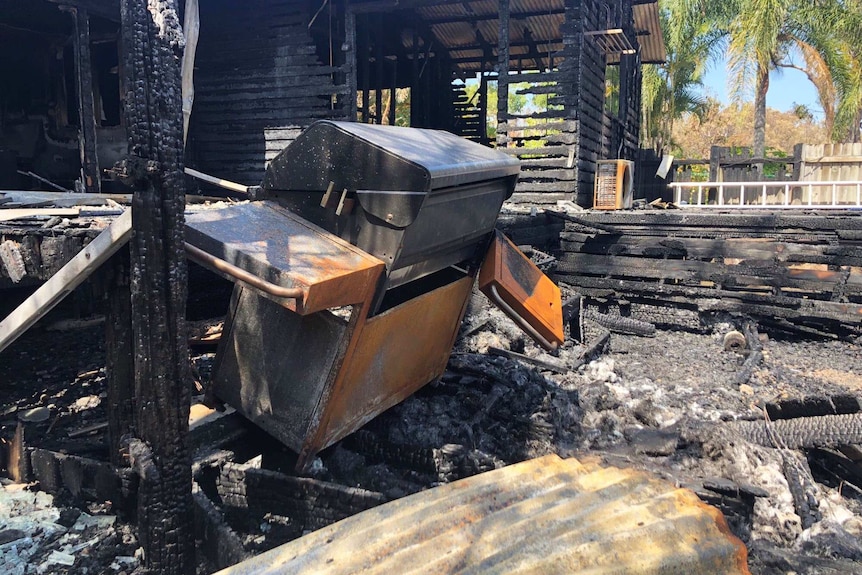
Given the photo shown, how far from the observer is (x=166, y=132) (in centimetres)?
287

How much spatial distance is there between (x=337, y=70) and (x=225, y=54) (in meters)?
2.24

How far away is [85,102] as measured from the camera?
8.95 meters

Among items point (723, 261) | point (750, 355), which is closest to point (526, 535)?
point (750, 355)

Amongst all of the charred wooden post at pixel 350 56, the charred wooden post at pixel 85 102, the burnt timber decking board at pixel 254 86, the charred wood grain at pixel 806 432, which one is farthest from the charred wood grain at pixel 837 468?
the charred wooden post at pixel 85 102

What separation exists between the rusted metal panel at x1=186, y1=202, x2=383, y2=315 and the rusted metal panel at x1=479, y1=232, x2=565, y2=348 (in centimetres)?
131

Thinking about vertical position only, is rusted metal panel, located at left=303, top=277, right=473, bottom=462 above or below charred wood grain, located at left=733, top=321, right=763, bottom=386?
above

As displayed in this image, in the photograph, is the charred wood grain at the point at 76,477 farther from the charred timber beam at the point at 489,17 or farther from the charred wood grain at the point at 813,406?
the charred timber beam at the point at 489,17

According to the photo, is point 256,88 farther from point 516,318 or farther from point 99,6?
point 516,318

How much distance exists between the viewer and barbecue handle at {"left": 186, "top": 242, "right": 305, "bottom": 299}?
289cm

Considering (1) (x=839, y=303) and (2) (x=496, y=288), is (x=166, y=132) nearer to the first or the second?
(2) (x=496, y=288)

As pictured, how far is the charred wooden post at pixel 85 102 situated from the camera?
8.86 m

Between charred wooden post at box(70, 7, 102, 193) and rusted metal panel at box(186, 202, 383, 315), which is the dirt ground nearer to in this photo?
rusted metal panel at box(186, 202, 383, 315)

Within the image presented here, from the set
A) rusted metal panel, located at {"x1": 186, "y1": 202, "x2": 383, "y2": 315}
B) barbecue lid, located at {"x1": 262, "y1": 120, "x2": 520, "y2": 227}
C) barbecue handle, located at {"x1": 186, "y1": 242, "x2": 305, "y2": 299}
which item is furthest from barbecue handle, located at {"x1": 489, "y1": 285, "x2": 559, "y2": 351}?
barbecue handle, located at {"x1": 186, "y1": 242, "x2": 305, "y2": 299}

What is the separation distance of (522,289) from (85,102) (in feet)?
24.5
